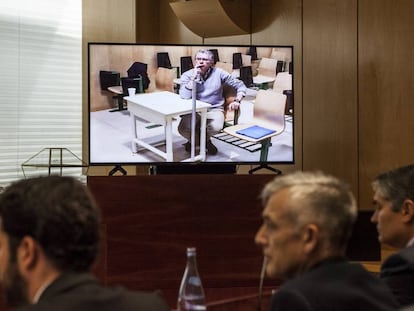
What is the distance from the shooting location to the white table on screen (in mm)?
4152

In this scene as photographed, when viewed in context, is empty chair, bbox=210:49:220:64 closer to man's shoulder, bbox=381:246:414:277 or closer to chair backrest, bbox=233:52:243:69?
chair backrest, bbox=233:52:243:69

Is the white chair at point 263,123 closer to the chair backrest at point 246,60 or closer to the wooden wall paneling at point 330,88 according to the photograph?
the chair backrest at point 246,60

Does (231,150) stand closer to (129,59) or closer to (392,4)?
(129,59)

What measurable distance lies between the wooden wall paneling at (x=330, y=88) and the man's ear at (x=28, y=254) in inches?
156

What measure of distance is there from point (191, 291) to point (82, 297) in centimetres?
151

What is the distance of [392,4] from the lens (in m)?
4.84

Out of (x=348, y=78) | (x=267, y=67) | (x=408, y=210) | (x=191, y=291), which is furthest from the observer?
(x=348, y=78)

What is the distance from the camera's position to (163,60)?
4.28 m

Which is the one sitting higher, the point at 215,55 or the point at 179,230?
the point at 215,55

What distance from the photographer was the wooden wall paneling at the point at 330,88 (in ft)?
16.5

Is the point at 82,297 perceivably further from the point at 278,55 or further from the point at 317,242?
the point at 278,55

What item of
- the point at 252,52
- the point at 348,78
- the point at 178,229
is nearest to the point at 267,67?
the point at 252,52

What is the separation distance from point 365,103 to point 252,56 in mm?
1111

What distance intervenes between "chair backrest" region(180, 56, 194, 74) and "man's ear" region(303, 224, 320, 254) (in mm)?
2921
